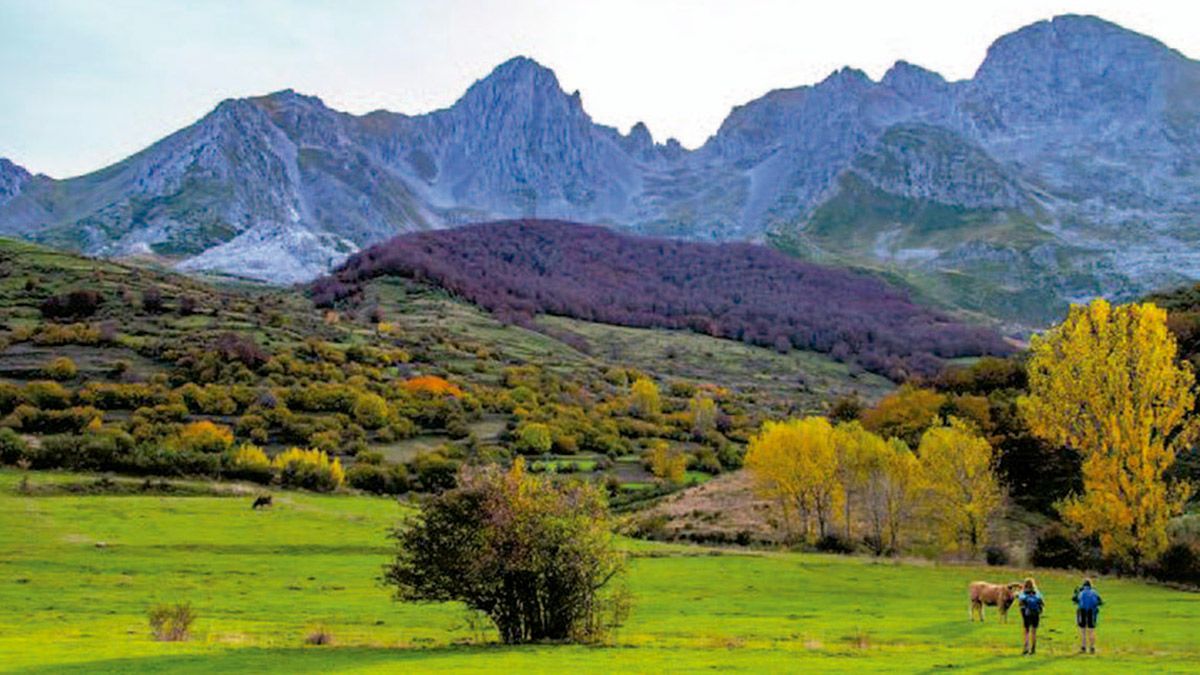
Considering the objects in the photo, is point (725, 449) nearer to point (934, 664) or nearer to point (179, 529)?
point (179, 529)

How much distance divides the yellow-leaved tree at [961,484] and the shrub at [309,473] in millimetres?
58466

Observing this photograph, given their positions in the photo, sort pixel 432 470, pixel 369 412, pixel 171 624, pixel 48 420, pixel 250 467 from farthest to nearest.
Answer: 1. pixel 369 412
2. pixel 432 470
3. pixel 48 420
4. pixel 250 467
5. pixel 171 624

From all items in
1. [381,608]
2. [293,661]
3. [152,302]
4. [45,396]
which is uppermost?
[152,302]

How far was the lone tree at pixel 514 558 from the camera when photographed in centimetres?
3497

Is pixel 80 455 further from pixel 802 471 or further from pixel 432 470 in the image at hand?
pixel 802 471

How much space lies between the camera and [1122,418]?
6544cm

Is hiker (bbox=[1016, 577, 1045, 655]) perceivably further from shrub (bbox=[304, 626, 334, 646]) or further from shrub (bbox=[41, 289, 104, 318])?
shrub (bbox=[41, 289, 104, 318])

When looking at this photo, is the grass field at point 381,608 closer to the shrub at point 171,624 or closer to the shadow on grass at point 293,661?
the shadow on grass at point 293,661

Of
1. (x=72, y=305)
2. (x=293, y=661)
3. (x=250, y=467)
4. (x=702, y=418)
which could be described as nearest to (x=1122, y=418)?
(x=293, y=661)

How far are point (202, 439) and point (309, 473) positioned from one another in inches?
683

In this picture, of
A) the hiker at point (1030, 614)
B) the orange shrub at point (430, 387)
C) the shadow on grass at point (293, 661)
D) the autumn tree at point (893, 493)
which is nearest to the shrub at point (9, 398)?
the orange shrub at point (430, 387)

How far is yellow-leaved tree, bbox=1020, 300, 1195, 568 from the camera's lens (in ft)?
208

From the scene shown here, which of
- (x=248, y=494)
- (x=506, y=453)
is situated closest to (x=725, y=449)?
(x=506, y=453)

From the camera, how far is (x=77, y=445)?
9031cm
